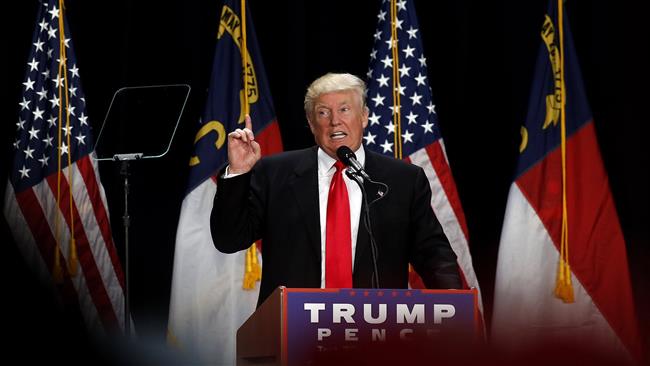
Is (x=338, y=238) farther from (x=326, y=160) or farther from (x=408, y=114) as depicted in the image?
(x=408, y=114)

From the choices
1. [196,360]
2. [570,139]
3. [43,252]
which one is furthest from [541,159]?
[43,252]

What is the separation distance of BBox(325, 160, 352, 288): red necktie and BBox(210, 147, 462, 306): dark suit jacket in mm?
32

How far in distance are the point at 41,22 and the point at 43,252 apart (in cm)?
137

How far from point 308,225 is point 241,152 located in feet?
1.22

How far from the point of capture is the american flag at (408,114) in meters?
4.33

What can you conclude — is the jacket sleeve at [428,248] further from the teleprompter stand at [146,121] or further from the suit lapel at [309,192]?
the teleprompter stand at [146,121]

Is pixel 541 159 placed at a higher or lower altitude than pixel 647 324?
higher

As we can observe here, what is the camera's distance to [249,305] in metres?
4.31

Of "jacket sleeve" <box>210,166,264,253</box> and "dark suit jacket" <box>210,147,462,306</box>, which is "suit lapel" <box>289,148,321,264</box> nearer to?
"dark suit jacket" <box>210,147,462,306</box>

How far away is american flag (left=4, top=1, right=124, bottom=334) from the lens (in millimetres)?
4336

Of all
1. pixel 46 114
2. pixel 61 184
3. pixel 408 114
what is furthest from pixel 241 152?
pixel 46 114

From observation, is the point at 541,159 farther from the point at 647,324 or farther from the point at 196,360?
the point at 196,360

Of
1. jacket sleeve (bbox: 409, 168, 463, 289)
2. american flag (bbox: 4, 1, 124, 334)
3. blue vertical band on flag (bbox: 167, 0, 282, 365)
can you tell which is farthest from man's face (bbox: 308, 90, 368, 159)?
american flag (bbox: 4, 1, 124, 334)

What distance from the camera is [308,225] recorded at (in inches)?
98.5
